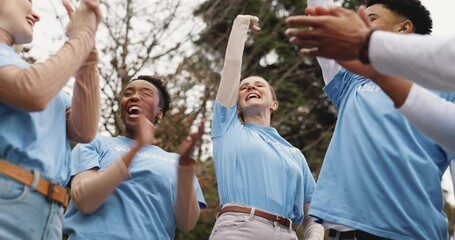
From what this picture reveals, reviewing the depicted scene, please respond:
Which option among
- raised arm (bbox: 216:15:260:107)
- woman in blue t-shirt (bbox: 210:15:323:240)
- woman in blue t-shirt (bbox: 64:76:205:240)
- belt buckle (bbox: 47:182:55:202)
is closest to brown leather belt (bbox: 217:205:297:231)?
woman in blue t-shirt (bbox: 210:15:323:240)

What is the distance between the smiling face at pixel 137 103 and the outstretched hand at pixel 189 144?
65 cm

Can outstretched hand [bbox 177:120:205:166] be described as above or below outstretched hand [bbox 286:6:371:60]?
below

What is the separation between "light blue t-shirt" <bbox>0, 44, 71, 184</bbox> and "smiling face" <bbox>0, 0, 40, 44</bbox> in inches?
2.8

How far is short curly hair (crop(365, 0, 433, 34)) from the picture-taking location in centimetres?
380

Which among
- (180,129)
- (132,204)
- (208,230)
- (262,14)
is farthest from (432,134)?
(262,14)

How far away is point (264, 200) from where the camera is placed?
420 cm

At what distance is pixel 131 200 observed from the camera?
3838 millimetres

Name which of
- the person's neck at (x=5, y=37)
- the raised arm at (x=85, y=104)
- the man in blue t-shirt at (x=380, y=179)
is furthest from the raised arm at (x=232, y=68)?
the person's neck at (x=5, y=37)

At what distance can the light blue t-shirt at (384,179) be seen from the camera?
10.5 feet

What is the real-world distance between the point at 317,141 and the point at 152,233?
418 inches

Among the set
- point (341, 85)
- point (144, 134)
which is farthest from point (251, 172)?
point (144, 134)

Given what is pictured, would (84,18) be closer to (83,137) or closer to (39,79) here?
(39,79)

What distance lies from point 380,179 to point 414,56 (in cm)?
117

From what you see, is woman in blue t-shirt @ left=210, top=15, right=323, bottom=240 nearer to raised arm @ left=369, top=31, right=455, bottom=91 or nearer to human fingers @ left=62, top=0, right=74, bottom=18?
human fingers @ left=62, top=0, right=74, bottom=18
